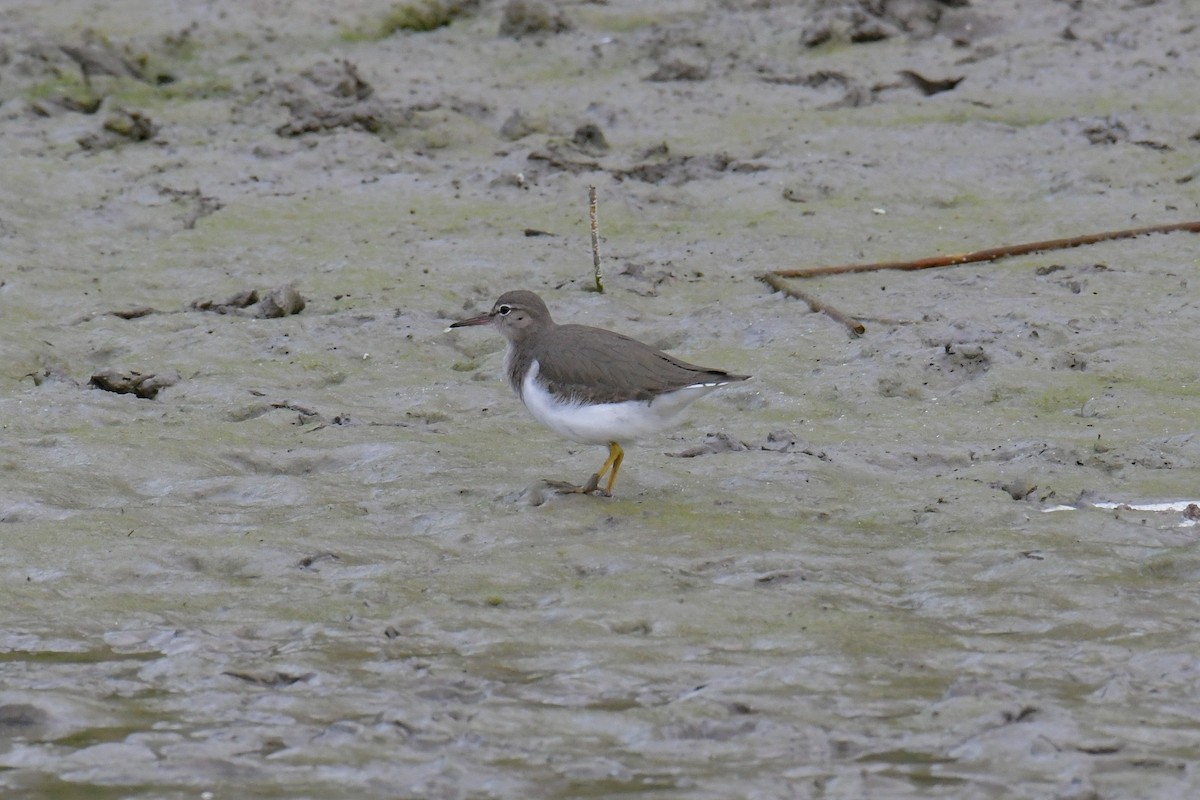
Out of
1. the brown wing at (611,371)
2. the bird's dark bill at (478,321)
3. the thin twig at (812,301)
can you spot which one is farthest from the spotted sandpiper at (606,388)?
the thin twig at (812,301)

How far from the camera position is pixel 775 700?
5.20 metres

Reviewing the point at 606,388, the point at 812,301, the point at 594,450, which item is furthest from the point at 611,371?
the point at 812,301

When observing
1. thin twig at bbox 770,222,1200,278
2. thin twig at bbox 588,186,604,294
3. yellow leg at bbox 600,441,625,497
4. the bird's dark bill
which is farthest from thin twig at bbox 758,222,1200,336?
yellow leg at bbox 600,441,625,497

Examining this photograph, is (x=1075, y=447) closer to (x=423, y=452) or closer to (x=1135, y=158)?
Answer: (x=423, y=452)

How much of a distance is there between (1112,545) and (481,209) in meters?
5.95

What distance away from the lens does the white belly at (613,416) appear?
7105 millimetres

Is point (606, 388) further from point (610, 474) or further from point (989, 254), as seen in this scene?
point (989, 254)

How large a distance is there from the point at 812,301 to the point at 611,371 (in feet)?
8.59

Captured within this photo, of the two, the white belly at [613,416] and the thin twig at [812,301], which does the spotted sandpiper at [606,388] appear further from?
the thin twig at [812,301]

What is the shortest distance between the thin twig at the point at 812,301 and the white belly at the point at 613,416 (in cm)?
206

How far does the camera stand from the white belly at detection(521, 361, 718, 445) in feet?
23.3

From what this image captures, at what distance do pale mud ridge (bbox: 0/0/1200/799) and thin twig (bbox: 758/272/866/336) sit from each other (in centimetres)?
12

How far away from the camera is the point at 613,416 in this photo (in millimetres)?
7102

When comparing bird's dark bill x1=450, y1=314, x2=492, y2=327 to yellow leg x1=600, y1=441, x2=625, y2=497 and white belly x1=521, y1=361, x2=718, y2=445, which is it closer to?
white belly x1=521, y1=361, x2=718, y2=445
